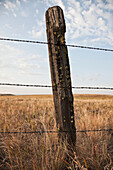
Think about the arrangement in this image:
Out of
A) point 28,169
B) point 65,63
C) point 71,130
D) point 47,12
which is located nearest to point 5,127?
point 28,169

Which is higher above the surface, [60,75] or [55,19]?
[55,19]

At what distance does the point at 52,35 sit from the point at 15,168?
1.67 meters

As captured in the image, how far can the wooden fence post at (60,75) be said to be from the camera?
1948 mm

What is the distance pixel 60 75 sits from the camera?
76.7 inches

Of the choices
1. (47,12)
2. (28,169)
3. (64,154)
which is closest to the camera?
(28,169)

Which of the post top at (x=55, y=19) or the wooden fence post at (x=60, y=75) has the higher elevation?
the post top at (x=55, y=19)

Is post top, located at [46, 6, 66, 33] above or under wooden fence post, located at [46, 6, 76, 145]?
above

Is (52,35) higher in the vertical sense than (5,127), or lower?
higher

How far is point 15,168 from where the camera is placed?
1887mm

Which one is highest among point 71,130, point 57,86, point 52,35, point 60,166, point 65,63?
point 52,35

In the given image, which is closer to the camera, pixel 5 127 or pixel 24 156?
pixel 24 156

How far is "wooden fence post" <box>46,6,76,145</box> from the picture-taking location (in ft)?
6.39

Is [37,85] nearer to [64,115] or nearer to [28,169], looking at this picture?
[64,115]

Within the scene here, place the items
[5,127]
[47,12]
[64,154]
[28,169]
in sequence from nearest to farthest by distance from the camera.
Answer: [28,169] < [64,154] < [47,12] < [5,127]
